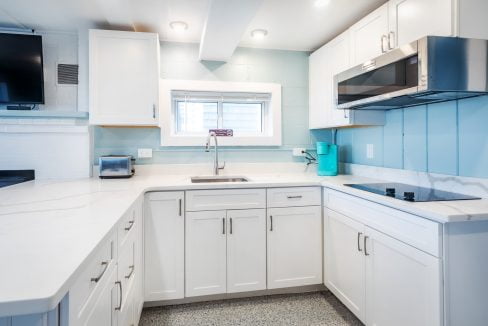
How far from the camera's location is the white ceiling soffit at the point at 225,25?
1.73 metres

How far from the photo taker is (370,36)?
6.44ft

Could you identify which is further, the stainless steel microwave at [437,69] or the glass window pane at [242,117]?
the glass window pane at [242,117]

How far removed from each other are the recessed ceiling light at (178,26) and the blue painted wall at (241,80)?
292 mm

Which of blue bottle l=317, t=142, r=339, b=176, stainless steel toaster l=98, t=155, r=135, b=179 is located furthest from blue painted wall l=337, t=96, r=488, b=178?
stainless steel toaster l=98, t=155, r=135, b=179

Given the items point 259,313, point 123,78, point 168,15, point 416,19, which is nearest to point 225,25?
point 168,15

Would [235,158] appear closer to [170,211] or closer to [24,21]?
[170,211]

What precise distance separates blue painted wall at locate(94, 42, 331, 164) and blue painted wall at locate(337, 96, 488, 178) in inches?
27.8

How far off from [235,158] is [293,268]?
1.12 metres

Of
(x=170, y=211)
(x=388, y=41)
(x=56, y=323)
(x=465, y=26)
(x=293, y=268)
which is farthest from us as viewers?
(x=293, y=268)

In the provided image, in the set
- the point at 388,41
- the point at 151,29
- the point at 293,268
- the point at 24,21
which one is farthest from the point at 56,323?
the point at 24,21

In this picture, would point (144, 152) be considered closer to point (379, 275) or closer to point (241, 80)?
point (241, 80)

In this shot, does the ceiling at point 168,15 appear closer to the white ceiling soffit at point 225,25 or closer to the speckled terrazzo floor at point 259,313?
the white ceiling soffit at point 225,25

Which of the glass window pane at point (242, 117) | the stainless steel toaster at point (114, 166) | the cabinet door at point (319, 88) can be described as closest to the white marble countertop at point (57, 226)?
the stainless steel toaster at point (114, 166)

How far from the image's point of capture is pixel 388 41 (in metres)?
1.78
